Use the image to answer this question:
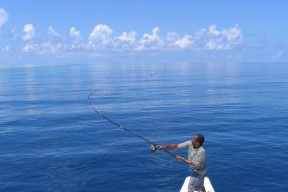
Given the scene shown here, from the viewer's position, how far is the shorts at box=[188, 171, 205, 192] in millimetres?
17094

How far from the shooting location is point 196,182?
56.7ft

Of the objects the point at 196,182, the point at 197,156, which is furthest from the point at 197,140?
the point at 196,182

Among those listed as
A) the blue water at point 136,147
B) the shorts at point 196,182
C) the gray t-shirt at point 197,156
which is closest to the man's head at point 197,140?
the gray t-shirt at point 197,156

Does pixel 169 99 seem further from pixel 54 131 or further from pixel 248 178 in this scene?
pixel 248 178

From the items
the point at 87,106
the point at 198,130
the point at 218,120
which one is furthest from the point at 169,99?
the point at 198,130

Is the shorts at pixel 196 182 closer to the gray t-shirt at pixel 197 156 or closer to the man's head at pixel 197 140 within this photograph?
the gray t-shirt at pixel 197 156

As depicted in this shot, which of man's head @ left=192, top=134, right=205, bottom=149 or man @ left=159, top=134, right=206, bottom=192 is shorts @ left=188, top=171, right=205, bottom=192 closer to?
man @ left=159, top=134, right=206, bottom=192

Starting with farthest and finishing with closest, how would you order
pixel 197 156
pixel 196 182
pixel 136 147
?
1. pixel 136 147
2. pixel 196 182
3. pixel 197 156

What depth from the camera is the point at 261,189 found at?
2286 centimetres

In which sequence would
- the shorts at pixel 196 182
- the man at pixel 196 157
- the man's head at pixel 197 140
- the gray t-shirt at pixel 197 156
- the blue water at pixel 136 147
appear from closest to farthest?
1. the man's head at pixel 197 140
2. the man at pixel 196 157
3. the gray t-shirt at pixel 197 156
4. the shorts at pixel 196 182
5. the blue water at pixel 136 147

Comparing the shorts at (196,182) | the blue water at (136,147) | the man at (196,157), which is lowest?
the blue water at (136,147)

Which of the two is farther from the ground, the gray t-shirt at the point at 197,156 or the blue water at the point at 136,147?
the gray t-shirt at the point at 197,156

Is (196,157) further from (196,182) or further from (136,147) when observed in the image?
(136,147)

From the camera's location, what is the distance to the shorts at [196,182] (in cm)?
1709
